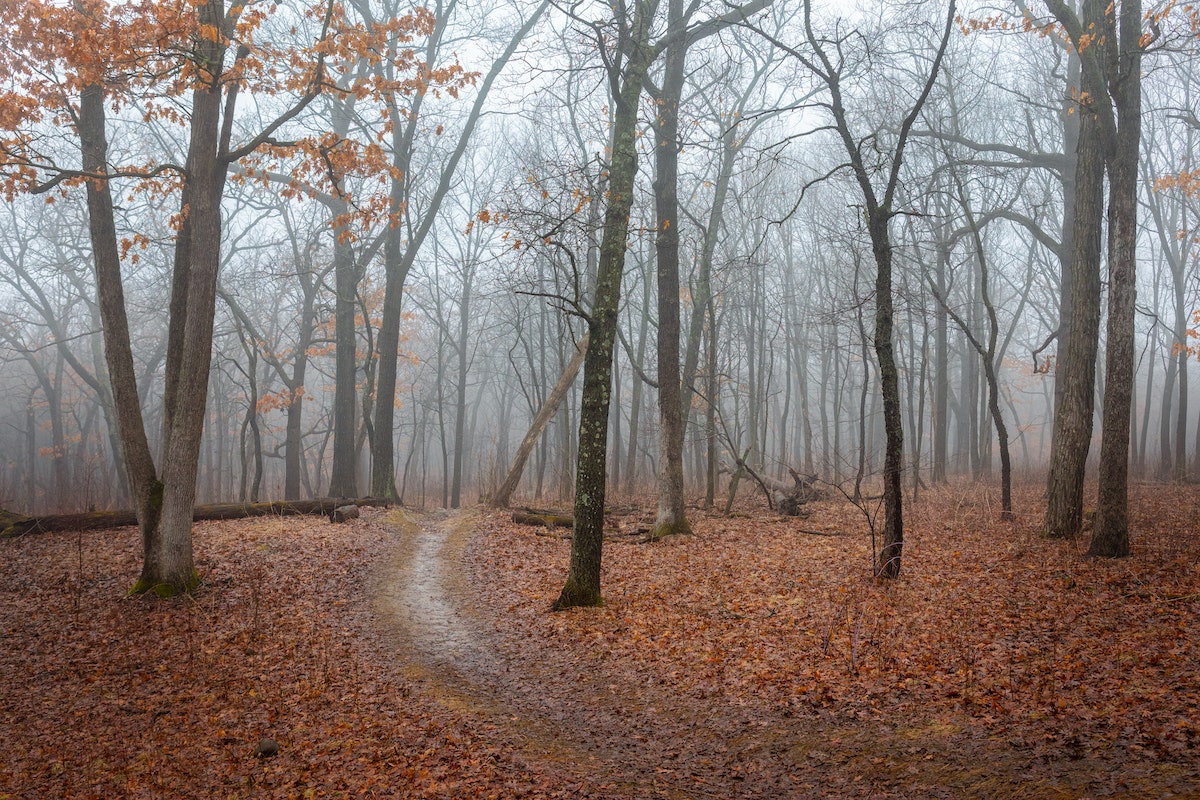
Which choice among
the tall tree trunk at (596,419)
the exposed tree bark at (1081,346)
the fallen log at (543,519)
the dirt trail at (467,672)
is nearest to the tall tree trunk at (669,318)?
the fallen log at (543,519)

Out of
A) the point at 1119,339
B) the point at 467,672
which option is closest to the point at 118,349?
the point at 467,672

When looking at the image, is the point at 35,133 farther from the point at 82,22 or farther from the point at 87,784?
the point at 87,784

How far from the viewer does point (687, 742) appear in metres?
5.00

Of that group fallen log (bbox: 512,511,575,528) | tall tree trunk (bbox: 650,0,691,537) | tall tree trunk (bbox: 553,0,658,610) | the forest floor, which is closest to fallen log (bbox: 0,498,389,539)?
the forest floor

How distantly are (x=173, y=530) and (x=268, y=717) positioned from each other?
4.24 m

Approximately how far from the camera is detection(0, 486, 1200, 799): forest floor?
172 inches

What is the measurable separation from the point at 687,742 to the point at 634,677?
129 centimetres

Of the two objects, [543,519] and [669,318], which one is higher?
[669,318]

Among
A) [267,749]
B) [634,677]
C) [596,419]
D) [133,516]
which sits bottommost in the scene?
[267,749]

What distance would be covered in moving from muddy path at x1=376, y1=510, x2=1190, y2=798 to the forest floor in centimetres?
2

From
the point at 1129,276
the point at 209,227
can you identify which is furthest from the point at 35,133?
the point at 1129,276

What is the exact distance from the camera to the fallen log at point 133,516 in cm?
1198

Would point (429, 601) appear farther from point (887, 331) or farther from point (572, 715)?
point (887, 331)

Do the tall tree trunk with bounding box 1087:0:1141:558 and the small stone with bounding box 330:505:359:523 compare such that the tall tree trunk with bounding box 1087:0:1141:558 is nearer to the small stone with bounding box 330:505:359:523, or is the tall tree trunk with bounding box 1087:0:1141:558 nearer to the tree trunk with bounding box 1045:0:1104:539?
the tree trunk with bounding box 1045:0:1104:539
